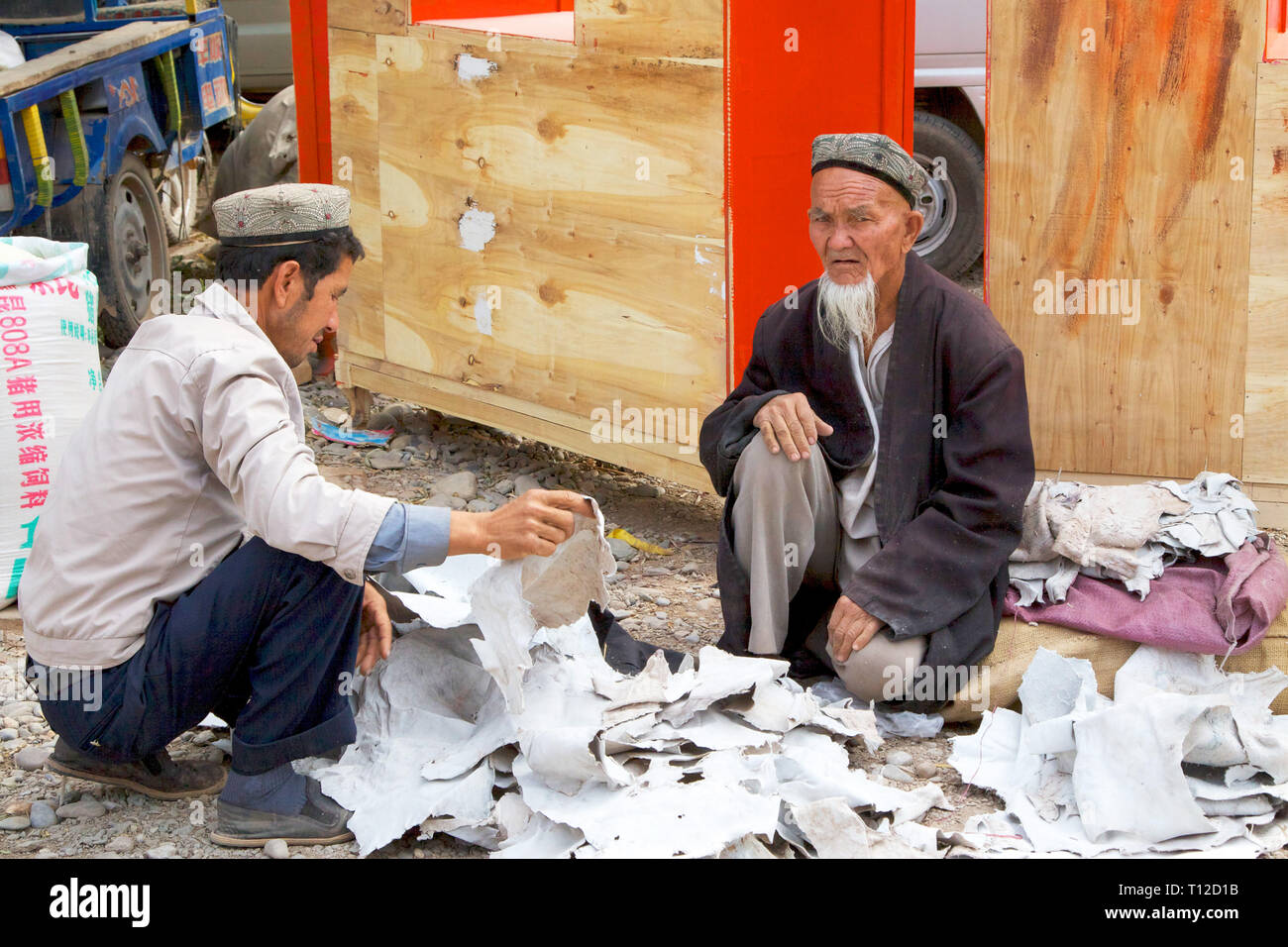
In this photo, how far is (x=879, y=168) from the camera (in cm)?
339

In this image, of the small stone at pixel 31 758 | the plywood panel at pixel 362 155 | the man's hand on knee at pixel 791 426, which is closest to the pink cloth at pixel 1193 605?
the man's hand on knee at pixel 791 426

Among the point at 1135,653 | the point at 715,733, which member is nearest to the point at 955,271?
the point at 1135,653

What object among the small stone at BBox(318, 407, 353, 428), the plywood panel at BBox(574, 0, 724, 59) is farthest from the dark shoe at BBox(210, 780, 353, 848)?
the small stone at BBox(318, 407, 353, 428)

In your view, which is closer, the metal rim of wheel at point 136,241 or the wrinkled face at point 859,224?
the wrinkled face at point 859,224

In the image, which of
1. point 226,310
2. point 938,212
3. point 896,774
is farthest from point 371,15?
point 896,774

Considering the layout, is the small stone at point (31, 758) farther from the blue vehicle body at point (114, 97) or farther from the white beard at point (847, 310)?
the blue vehicle body at point (114, 97)

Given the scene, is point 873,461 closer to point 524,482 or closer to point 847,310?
point 847,310

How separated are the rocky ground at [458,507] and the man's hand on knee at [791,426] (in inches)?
29.5

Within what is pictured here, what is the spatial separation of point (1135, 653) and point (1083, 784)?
57cm

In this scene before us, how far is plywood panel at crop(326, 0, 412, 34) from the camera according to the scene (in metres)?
5.21

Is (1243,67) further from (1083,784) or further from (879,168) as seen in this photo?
(1083,784)

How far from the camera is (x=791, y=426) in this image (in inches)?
134

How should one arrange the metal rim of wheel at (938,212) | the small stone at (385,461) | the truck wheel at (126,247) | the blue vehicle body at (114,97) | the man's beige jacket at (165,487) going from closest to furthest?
the man's beige jacket at (165,487) → the blue vehicle body at (114,97) → the small stone at (385,461) → the truck wheel at (126,247) → the metal rim of wheel at (938,212)

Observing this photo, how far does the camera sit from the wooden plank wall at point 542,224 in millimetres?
4289
